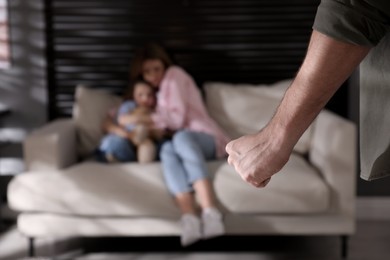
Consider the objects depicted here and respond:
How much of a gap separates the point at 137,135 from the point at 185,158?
0.33 meters

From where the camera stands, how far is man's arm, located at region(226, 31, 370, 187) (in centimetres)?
74

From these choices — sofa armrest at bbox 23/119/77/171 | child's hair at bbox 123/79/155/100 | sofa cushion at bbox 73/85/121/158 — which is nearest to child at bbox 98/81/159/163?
child's hair at bbox 123/79/155/100

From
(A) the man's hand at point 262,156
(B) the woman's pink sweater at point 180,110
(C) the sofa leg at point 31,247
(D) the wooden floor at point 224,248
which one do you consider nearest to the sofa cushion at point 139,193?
(C) the sofa leg at point 31,247

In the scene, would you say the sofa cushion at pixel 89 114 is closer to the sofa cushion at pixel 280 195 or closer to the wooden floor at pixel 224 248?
the wooden floor at pixel 224 248

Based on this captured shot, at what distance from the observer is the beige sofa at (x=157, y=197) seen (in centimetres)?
318

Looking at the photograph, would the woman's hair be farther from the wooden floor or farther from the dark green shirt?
the dark green shirt

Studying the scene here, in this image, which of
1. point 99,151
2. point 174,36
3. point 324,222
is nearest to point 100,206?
point 99,151

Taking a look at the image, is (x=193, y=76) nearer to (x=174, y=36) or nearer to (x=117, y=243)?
(x=174, y=36)

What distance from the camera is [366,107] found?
88cm

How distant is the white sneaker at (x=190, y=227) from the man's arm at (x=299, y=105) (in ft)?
7.41

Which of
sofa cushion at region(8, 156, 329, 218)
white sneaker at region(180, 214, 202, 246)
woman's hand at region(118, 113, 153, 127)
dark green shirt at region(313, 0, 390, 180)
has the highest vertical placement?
dark green shirt at region(313, 0, 390, 180)

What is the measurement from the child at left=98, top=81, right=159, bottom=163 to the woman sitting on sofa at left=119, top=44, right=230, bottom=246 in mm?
49

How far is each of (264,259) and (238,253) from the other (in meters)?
0.15

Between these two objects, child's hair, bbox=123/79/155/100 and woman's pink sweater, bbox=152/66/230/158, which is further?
child's hair, bbox=123/79/155/100
